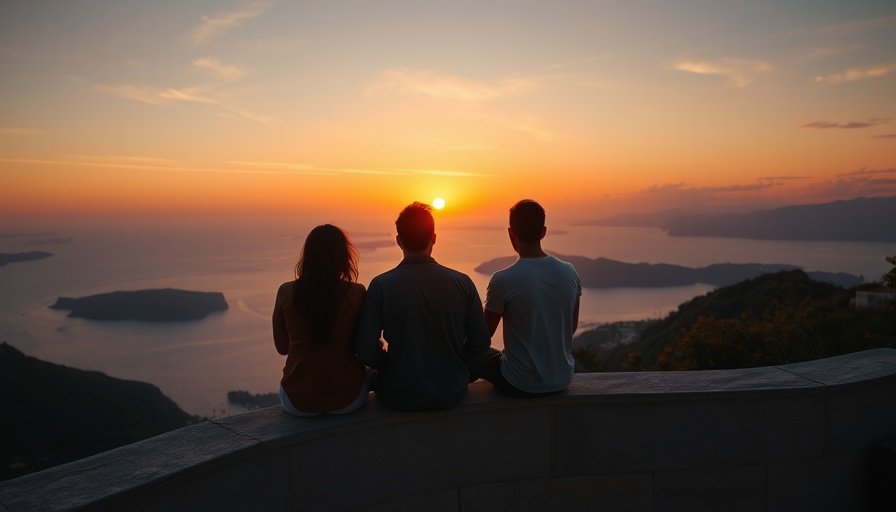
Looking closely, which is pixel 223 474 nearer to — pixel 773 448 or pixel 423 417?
pixel 423 417

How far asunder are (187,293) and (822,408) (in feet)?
186

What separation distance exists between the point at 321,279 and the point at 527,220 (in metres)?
1.21

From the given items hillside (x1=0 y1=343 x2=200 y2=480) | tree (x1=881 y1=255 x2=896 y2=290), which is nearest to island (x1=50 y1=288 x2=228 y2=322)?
hillside (x1=0 y1=343 x2=200 y2=480)

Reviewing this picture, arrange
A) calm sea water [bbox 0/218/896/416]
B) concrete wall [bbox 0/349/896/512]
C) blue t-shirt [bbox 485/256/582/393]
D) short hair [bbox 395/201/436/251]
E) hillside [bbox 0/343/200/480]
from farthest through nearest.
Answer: calm sea water [bbox 0/218/896/416] → hillside [bbox 0/343/200/480] → blue t-shirt [bbox 485/256/582/393] → short hair [bbox 395/201/436/251] → concrete wall [bbox 0/349/896/512]

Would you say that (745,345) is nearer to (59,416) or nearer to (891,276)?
(891,276)

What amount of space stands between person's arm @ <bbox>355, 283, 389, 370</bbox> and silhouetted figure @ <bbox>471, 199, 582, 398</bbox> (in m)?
0.69

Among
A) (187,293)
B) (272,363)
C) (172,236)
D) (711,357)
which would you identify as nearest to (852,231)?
(711,357)

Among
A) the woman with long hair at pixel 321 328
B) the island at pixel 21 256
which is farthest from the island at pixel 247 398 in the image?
the woman with long hair at pixel 321 328

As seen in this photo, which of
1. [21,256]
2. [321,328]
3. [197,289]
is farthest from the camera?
[197,289]

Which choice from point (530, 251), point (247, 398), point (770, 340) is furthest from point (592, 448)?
point (247, 398)

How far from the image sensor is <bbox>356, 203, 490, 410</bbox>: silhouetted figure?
3127 mm

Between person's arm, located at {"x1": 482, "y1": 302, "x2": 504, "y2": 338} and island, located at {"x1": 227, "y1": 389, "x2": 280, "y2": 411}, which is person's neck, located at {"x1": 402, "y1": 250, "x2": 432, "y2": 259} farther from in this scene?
island, located at {"x1": 227, "y1": 389, "x2": 280, "y2": 411}

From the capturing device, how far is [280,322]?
318cm

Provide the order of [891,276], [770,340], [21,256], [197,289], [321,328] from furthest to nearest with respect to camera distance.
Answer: [197,289] → [21,256] → [770,340] → [891,276] → [321,328]
